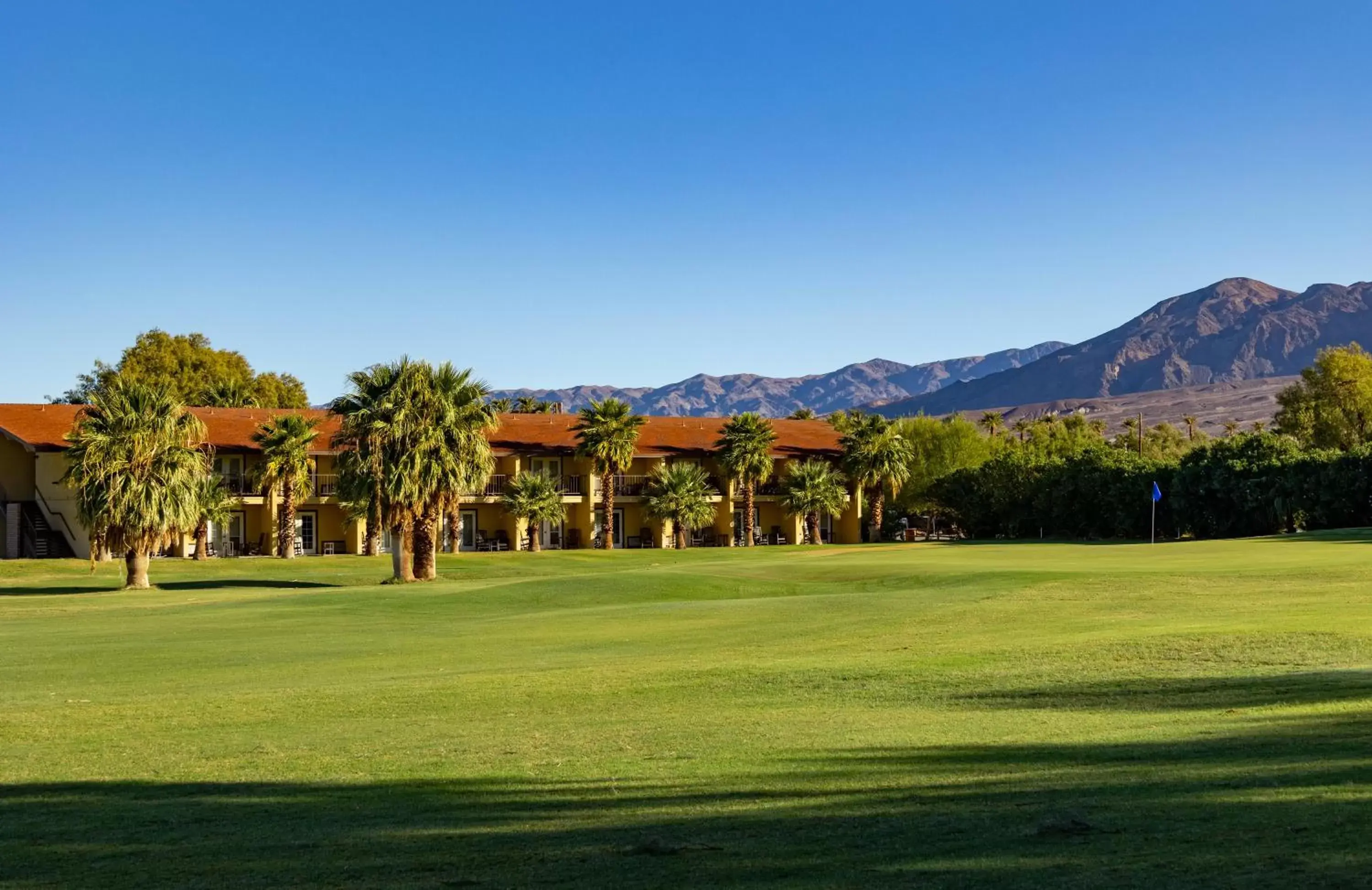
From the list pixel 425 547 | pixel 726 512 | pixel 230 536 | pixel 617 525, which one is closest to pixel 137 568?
pixel 425 547

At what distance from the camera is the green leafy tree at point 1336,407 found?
93.3m

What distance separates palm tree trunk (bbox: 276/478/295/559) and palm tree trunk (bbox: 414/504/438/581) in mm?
18282

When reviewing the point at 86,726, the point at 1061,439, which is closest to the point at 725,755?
the point at 86,726

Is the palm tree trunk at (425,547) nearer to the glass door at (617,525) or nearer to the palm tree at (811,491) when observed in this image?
the glass door at (617,525)

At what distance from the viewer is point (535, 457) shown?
75.4 m

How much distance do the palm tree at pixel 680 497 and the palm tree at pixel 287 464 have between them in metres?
18.7

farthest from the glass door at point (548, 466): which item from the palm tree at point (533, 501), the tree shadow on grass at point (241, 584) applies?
the tree shadow on grass at point (241, 584)

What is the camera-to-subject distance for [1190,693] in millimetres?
13719

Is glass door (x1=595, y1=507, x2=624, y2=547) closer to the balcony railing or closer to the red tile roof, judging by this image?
the red tile roof

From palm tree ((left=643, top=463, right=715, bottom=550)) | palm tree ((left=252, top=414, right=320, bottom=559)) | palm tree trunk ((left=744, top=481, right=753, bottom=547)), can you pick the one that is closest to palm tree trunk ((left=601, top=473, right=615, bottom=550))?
palm tree ((left=643, top=463, right=715, bottom=550))

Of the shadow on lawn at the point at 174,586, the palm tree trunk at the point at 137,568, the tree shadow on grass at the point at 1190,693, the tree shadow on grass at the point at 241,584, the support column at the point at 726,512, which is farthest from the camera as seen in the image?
the support column at the point at 726,512

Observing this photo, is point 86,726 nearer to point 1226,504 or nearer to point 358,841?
point 358,841

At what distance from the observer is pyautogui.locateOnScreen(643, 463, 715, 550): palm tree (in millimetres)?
72875

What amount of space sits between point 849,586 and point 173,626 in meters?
18.2
